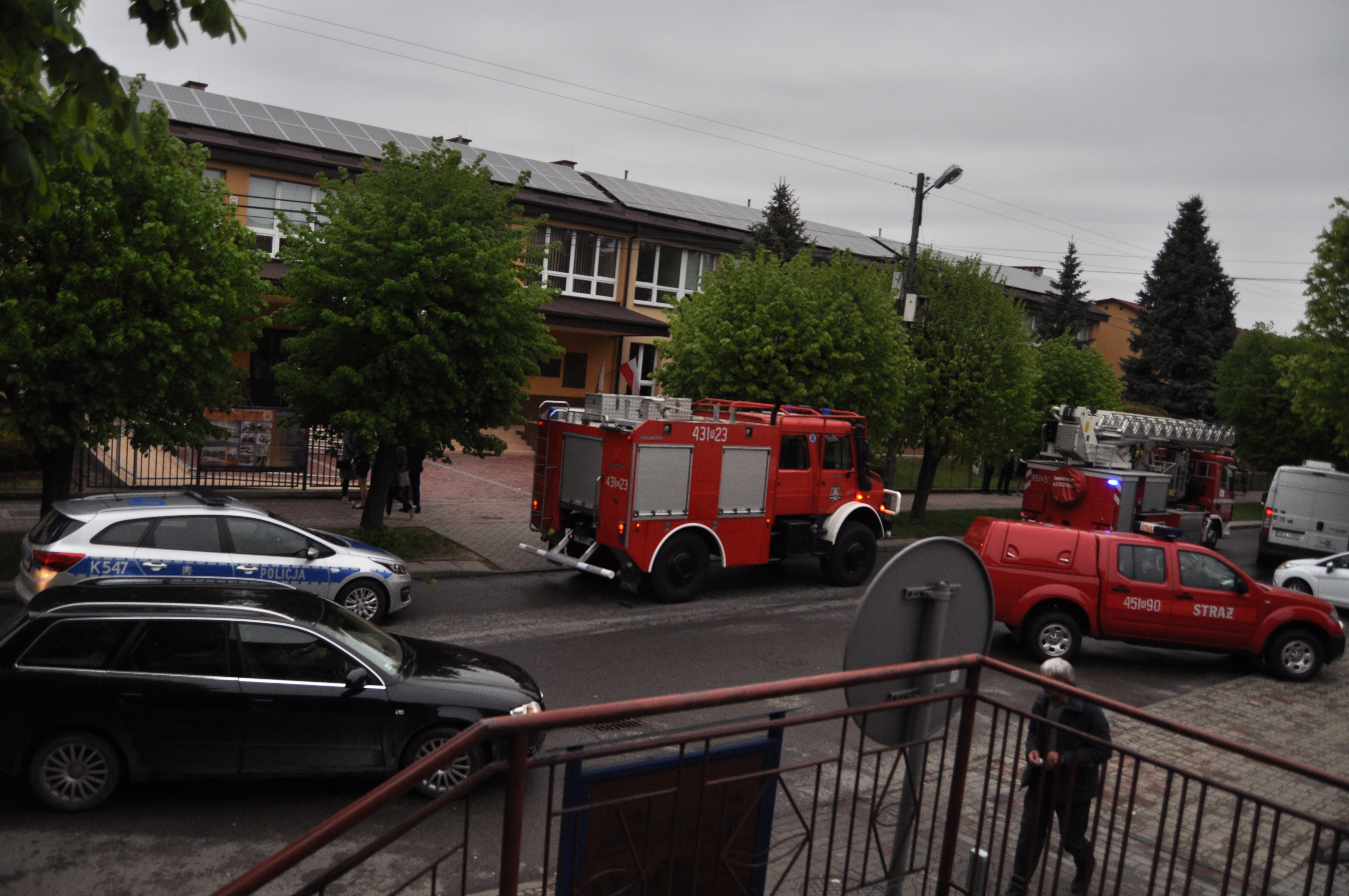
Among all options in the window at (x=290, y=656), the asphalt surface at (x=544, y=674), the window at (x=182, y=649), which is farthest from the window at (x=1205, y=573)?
the window at (x=182, y=649)

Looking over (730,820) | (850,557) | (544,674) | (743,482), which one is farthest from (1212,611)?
(730,820)

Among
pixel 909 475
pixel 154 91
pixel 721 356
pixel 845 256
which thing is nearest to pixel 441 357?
pixel 721 356

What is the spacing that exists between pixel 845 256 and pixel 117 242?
14053 mm

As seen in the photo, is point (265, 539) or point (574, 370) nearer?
point (265, 539)

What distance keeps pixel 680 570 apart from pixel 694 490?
117 centimetres

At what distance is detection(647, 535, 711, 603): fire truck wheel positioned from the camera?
14500mm

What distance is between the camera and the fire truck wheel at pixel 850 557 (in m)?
16.5

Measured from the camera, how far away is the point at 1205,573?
42.1 feet

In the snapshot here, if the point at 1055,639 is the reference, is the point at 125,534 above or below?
above

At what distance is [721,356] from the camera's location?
20.0 metres

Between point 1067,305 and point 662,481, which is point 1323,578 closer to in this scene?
point 662,481

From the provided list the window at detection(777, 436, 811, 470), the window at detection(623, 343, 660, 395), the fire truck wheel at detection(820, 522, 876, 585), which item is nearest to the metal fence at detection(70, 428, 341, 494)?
the window at detection(777, 436, 811, 470)

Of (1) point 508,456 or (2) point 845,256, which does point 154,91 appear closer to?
(1) point 508,456

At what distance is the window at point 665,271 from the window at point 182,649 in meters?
27.5
